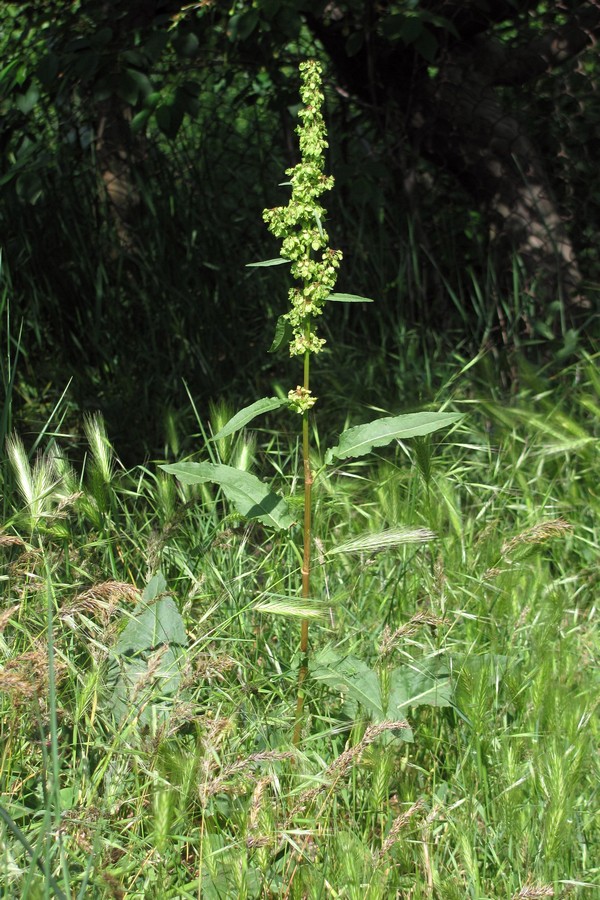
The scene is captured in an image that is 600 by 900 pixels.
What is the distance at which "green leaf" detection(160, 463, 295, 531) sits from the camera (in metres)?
1.67

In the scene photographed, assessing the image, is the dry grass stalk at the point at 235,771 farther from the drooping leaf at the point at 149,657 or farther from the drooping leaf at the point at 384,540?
the drooping leaf at the point at 384,540

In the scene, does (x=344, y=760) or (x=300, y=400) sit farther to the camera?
(x=300, y=400)

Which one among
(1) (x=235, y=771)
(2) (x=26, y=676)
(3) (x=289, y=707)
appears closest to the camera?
(1) (x=235, y=771)

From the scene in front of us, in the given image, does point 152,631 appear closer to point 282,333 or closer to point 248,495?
point 248,495

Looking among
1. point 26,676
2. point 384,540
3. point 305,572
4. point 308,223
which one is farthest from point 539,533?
point 26,676

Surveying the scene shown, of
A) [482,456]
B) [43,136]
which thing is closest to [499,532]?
[482,456]

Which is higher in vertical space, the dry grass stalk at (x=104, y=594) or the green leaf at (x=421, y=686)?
the dry grass stalk at (x=104, y=594)

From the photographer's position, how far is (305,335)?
5.25 ft

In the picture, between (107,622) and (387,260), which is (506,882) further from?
(387,260)

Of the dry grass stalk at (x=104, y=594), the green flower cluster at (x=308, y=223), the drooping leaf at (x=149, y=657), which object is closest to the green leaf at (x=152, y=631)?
the drooping leaf at (x=149, y=657)

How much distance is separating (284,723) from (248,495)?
40cm

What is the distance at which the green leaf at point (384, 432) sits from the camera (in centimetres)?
159

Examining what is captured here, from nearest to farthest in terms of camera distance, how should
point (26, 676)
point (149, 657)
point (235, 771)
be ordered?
point (235, 771)
point (26, 676)
point (149, 657)

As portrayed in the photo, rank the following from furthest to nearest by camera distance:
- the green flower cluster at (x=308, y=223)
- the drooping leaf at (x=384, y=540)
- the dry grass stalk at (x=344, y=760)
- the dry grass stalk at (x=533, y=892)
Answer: the drooping leaf at (x=384, y=540), the green flower cluster at (x=308, y=223), the dry grass stalk at (x=344, y=760), the dry grass stalk at (x=533, y=892)
